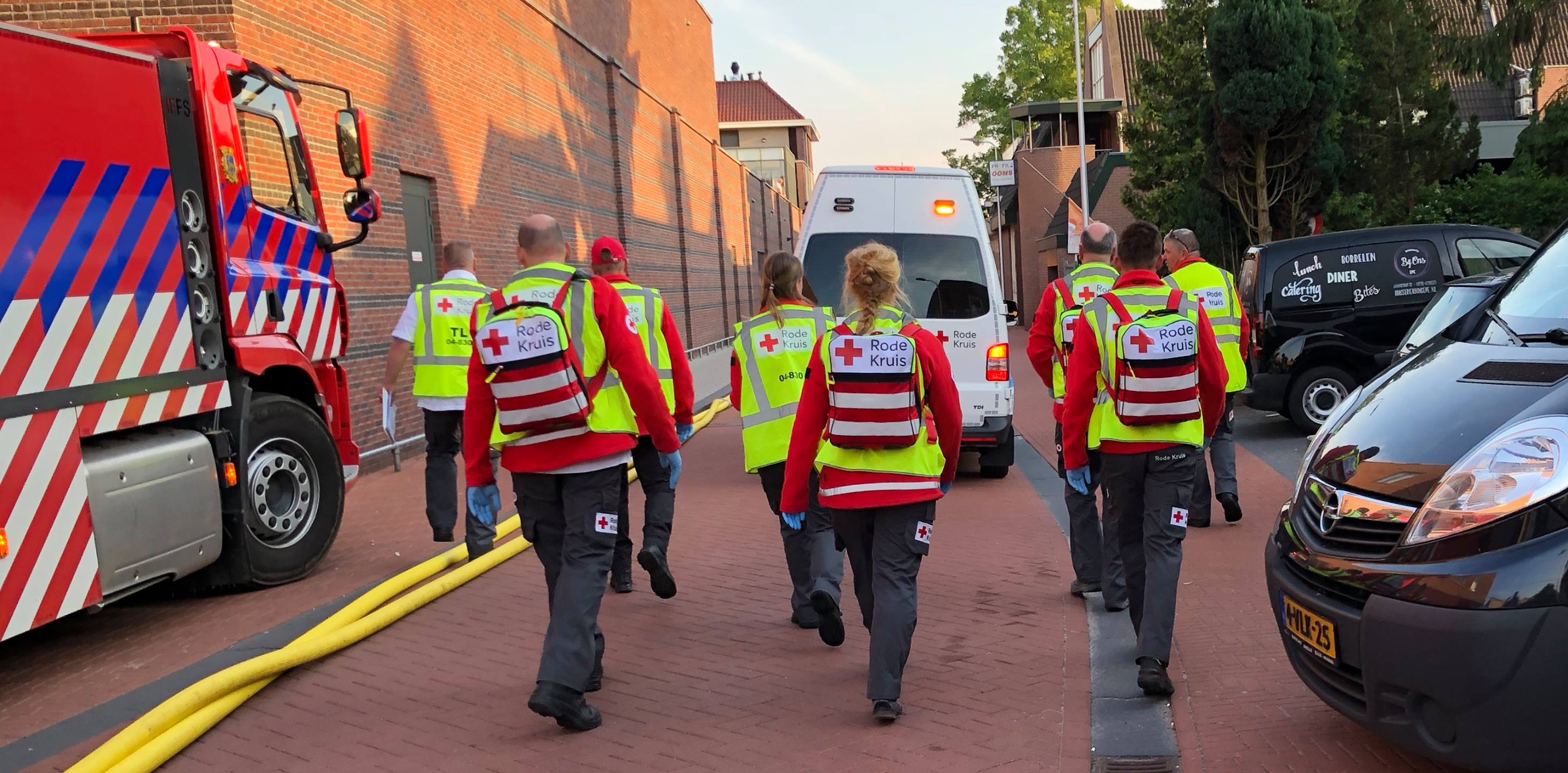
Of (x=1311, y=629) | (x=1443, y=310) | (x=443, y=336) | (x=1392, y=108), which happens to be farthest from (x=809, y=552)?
(x=1392, y=108)

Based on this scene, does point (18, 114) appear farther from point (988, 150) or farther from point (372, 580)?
point (988, 150)

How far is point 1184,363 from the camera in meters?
4.81

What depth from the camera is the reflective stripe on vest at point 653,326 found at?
21.4 feet

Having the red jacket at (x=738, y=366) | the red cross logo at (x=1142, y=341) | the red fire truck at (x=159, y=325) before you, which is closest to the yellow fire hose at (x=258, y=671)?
the red fire truck at (x=159, y=325)

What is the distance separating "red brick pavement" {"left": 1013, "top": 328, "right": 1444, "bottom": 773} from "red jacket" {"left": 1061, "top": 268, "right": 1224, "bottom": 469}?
3.04ft

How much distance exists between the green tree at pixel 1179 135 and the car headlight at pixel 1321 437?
17513mm

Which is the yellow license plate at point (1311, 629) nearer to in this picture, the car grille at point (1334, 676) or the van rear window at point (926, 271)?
the car grille at point (1334, 676)

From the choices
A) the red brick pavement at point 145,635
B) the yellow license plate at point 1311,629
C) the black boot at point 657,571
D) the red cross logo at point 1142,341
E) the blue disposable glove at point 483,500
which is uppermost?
the red cross logo at point 1142,341

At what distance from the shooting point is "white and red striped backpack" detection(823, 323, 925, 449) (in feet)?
14.5

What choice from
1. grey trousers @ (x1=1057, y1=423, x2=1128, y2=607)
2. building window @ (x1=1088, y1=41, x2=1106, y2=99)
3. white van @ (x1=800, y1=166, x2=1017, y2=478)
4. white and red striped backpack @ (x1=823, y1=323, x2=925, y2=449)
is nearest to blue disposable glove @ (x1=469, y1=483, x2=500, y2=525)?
white and red striped backpack @ (x1=823, y1=323, x2=925, y2=449)

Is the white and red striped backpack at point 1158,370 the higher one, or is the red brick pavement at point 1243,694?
the white and red striped backpack at point 1158,370

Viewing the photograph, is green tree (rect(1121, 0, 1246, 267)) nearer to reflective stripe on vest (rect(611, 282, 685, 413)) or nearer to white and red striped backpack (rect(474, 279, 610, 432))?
reflective stripe on vest (rect(611, 282, 685, 413))

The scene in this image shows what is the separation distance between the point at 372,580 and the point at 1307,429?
886 centimetres

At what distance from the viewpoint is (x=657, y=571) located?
6.18 m
